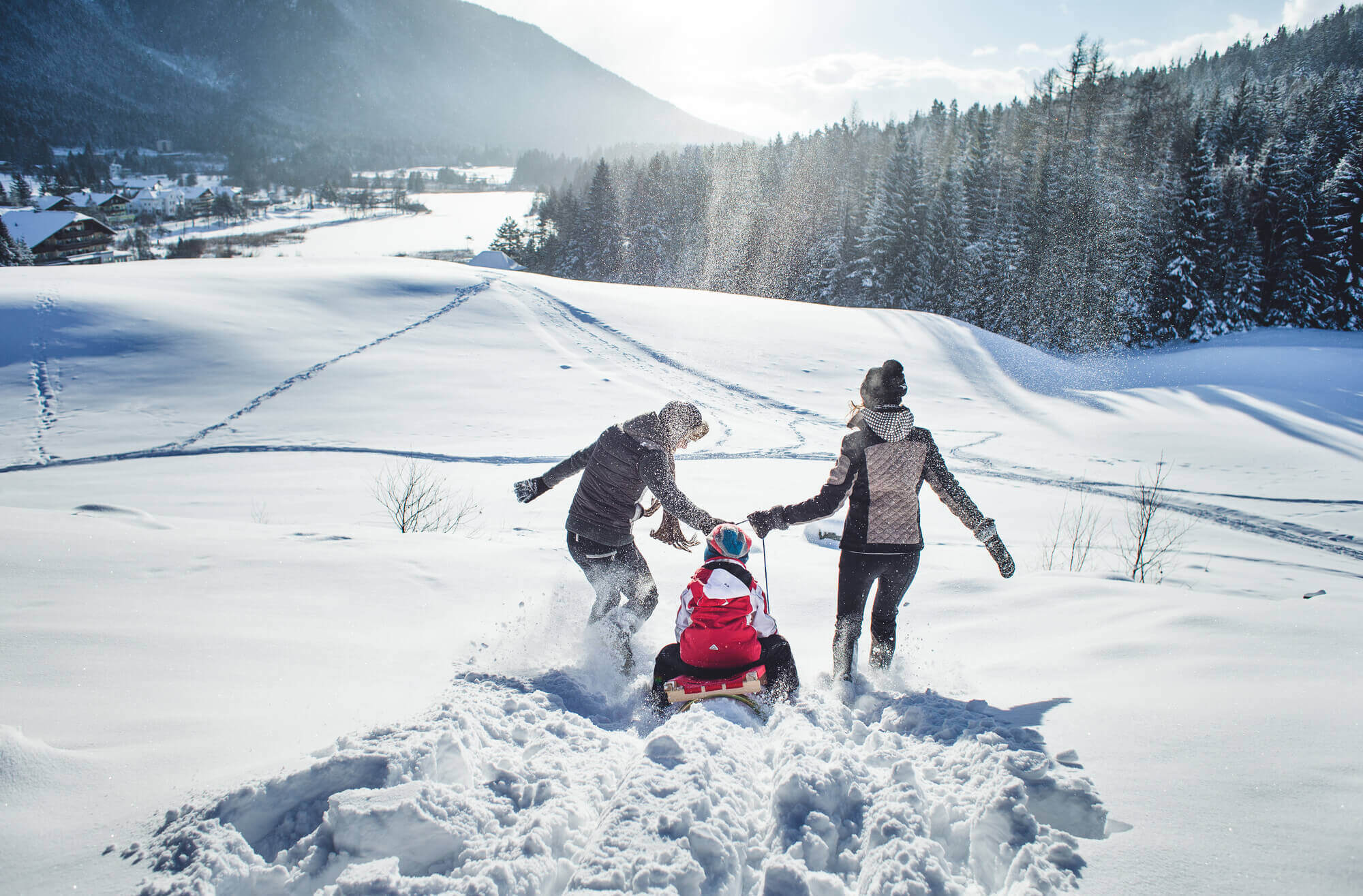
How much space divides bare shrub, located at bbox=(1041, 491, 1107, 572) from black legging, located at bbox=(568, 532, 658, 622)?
13.8 ft

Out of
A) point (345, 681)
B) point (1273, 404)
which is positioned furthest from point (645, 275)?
point (345, 681)

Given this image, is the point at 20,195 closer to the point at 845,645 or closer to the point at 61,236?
the point at 61,236

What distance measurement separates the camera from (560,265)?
48.3 metres

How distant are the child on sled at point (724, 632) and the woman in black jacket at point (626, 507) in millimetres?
278

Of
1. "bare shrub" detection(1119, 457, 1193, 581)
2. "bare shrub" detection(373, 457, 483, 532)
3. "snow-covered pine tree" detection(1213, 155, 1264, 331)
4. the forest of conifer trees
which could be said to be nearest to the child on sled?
"bare shrub" detection(1119, 457, 1193, 581)

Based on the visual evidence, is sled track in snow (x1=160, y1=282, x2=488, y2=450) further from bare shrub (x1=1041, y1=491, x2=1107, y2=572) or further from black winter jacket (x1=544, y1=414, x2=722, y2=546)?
bare shrub (x1=1041, y1=491, x2=1107, y2=572)

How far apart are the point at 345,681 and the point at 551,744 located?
1105 millimetres

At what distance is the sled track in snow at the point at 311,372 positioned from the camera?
10.3 metres

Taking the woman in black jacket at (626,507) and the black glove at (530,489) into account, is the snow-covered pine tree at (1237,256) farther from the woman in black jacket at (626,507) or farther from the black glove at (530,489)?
the black glove at (530,489)

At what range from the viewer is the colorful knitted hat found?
10.5 feet

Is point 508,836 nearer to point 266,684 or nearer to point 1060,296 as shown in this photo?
point 266,684

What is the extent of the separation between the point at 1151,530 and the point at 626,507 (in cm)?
730

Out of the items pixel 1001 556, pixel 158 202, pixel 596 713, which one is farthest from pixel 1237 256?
pixel 158 202

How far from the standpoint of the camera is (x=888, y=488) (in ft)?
10.9
